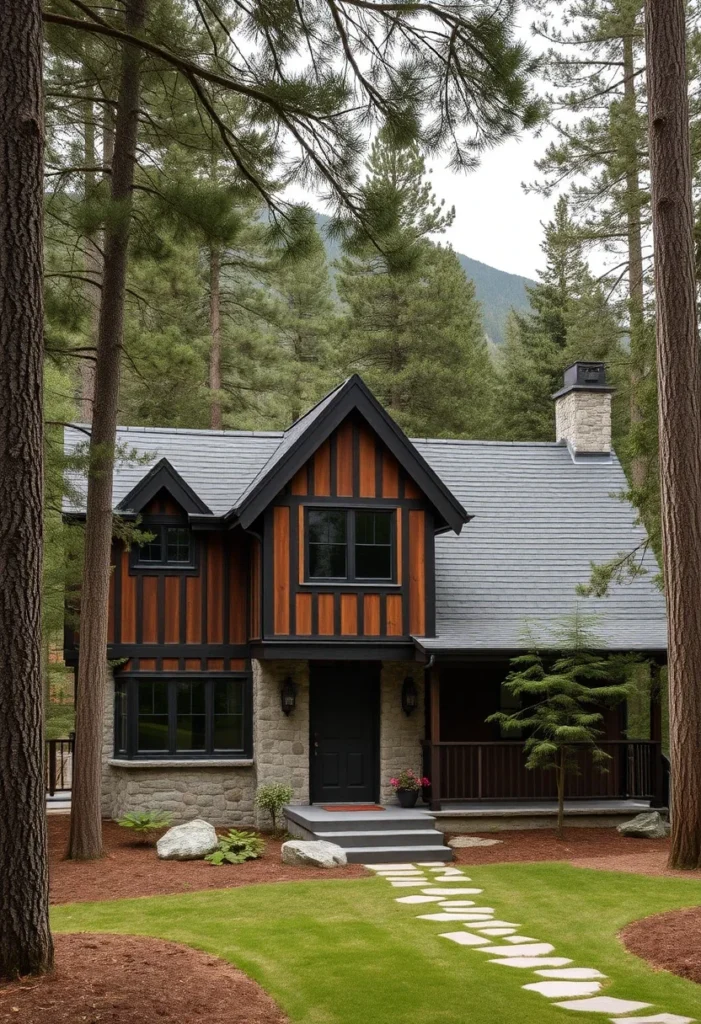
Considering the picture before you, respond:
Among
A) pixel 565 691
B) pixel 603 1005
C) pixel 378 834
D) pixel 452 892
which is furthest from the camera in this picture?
pixel 565 691

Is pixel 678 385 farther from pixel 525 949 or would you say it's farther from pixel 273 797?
pixel 273 797

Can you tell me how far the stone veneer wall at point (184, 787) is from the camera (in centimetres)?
1711

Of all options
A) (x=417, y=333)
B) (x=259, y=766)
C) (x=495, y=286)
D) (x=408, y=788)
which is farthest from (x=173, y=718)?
(x=495, y=286)

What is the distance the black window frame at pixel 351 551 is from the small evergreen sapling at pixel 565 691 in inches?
89.6

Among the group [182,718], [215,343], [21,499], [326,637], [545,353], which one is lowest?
[182,718]

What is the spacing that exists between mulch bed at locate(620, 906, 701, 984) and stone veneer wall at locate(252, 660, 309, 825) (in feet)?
24.6

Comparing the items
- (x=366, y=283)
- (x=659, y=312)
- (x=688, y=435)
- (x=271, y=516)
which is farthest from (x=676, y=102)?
(x=366, y=283)

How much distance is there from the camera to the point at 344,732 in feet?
57.2

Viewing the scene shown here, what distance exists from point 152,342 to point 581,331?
35.4 ft

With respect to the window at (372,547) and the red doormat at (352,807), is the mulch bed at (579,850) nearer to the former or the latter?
the red doormat at (352,807)

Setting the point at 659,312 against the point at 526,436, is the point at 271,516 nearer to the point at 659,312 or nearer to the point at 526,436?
the point at 659,312

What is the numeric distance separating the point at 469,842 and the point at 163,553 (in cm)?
612

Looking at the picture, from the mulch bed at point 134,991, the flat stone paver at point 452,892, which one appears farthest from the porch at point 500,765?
the mulch bed at point 134,991

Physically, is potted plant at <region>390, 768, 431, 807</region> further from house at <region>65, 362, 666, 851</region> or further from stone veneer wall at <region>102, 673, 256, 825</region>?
stone veneer wall at <region>102, 673, 256, 825</region>
